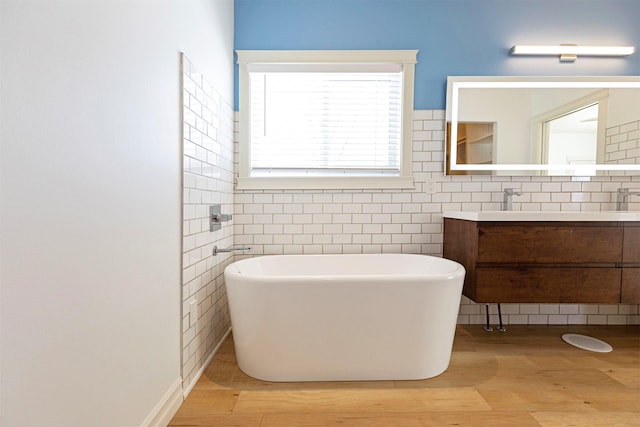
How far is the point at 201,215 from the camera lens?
1887mm

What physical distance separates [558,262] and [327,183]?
1601mm

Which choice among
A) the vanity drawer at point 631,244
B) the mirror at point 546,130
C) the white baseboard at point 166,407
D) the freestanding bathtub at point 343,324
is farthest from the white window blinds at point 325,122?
the white baseboard at point 166,407

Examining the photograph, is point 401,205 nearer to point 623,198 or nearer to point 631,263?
point 631,263

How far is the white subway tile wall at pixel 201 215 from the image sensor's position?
5.54ft

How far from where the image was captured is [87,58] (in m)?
0.97

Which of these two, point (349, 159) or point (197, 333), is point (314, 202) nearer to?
point (349, 159)

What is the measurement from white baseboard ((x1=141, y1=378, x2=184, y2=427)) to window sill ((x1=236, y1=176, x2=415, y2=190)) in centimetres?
144

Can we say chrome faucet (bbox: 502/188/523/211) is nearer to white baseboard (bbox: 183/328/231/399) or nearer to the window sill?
the window sill

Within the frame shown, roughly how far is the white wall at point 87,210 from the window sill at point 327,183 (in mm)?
1045

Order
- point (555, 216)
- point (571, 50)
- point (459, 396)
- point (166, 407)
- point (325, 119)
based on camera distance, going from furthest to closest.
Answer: point (325, 119) < point (571, 50) < point (555, 216) < point (459, 396) < point (166, 407)

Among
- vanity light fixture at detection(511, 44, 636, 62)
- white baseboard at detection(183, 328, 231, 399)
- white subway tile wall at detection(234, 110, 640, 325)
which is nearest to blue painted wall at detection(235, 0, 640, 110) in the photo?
vanity light fixture at detection(511, 44, 636, 62)

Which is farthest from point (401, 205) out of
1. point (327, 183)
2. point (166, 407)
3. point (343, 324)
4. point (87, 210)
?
point (87, 210)

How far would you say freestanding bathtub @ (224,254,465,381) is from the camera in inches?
67.2

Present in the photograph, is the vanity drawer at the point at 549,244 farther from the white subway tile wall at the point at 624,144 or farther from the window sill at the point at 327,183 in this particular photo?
the white subway tile wall at the point at 624,144
